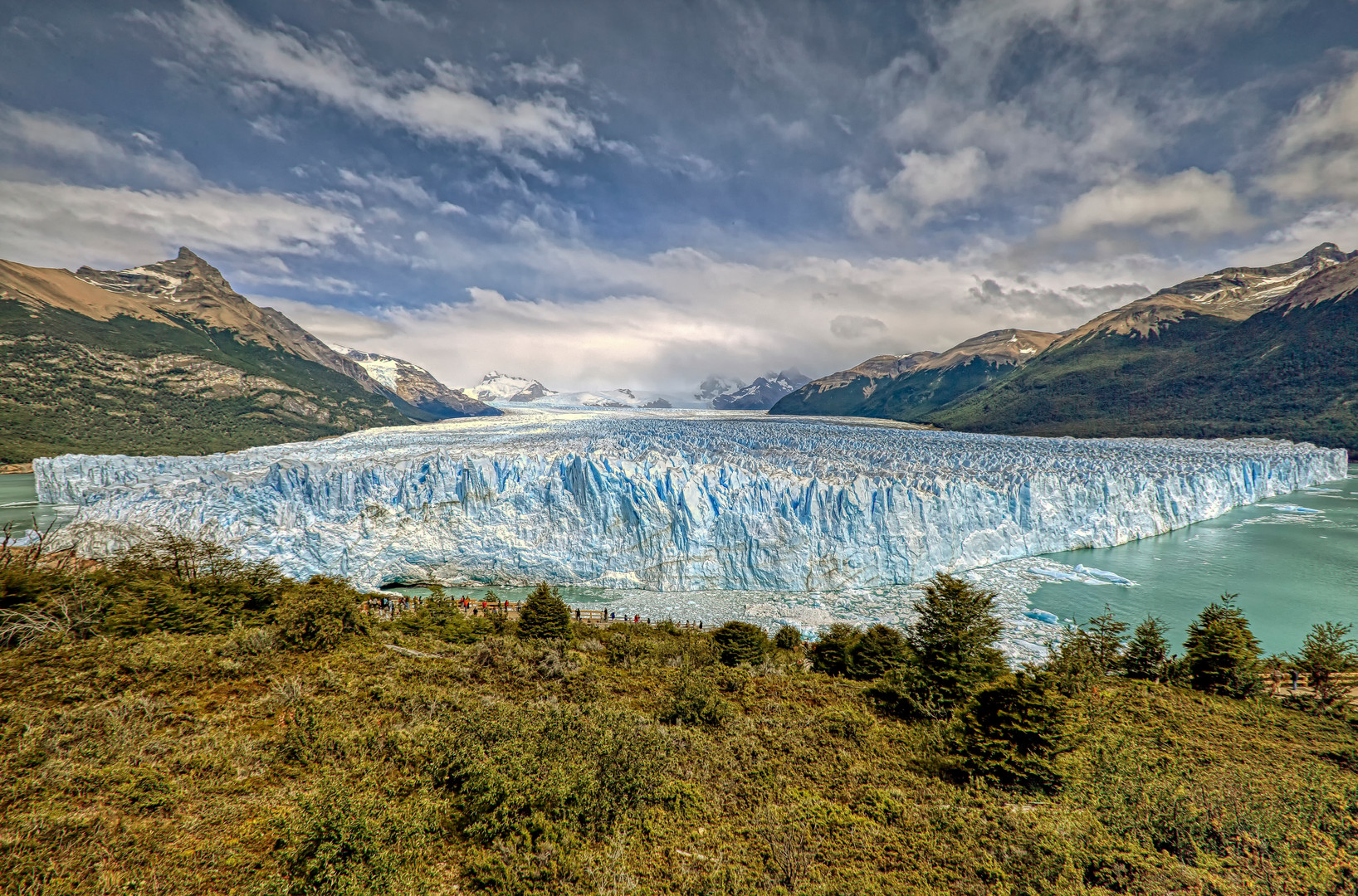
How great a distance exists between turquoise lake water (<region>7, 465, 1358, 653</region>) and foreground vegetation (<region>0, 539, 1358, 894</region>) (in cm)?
1069

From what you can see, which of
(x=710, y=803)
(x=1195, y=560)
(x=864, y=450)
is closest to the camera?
(x=710, y=803)

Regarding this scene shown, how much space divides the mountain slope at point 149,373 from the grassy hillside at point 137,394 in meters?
0.21

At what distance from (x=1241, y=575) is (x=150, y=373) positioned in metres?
138

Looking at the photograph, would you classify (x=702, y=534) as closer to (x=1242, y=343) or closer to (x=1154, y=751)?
(x=1154, y=751)

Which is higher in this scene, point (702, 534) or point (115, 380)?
point (115, 380)

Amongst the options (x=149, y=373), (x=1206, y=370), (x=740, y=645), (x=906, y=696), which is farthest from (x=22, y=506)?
(x=1206, y=370)

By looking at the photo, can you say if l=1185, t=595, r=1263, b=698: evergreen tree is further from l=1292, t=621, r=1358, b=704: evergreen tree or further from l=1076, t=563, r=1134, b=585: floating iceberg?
l=1076, t=563, r=1134, b=585: floating iceberg

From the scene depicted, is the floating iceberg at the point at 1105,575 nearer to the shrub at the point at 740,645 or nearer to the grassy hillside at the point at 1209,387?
the shrub at the point at 740,645

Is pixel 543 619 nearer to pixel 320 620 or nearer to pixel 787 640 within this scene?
pixel 320 620

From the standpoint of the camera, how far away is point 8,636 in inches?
308

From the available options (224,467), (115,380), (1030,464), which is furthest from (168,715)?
(115,380)

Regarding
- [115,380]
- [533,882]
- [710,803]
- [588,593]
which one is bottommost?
[588,593]

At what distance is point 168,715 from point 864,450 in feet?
117

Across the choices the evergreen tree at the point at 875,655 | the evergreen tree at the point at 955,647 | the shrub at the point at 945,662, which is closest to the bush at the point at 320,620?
the shrub at the point at 945,662
